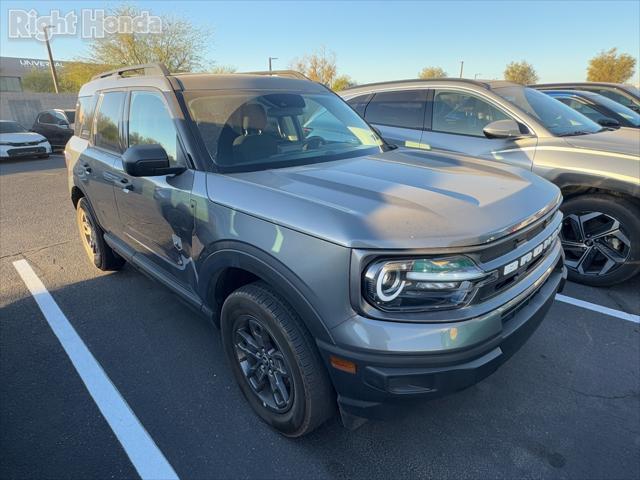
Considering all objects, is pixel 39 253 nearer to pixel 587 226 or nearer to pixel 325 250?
pixel 325 250

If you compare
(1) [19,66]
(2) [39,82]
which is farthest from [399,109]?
(1) [19,66]

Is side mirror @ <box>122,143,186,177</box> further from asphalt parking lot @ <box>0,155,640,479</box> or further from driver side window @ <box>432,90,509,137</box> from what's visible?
driver side window @ <box>432,90,509,137</box>

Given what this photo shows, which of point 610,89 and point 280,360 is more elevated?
point 610,89

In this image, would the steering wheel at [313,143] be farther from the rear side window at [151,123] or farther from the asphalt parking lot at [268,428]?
the asphalt parking lot at [268,428]

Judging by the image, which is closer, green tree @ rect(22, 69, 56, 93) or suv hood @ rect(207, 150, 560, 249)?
suv hood @ rect(207, 150, 560, 249)

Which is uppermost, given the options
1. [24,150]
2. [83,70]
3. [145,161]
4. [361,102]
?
[83,70]

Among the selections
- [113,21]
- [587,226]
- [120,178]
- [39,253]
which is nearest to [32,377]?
[120,178]

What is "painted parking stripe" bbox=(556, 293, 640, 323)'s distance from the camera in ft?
10.9

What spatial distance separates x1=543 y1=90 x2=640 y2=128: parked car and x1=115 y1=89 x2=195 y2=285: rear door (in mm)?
6037

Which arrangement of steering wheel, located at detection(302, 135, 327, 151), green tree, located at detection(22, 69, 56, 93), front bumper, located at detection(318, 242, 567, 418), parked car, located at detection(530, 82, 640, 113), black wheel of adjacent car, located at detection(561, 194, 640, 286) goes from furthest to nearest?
green tree, located at detection(22, 69, 56, 93) → parked car, located at detection(530, 82, 640, 113) → black wheel of adjacent car, located at detection(561, 194, 640, 286) → steering wheel, located at detection(302, 135, 327, 151) → front bumper, located at detection(318, 242, 567, 418)

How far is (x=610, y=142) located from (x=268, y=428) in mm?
3885

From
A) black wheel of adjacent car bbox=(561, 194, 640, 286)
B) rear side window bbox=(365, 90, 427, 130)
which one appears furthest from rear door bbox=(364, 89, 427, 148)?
black wheel of adjacent car bbox=(561, 194, 640, 286)

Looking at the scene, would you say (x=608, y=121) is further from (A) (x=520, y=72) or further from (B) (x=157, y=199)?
(A) (x=520, y=72)

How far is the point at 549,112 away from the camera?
4348mm
